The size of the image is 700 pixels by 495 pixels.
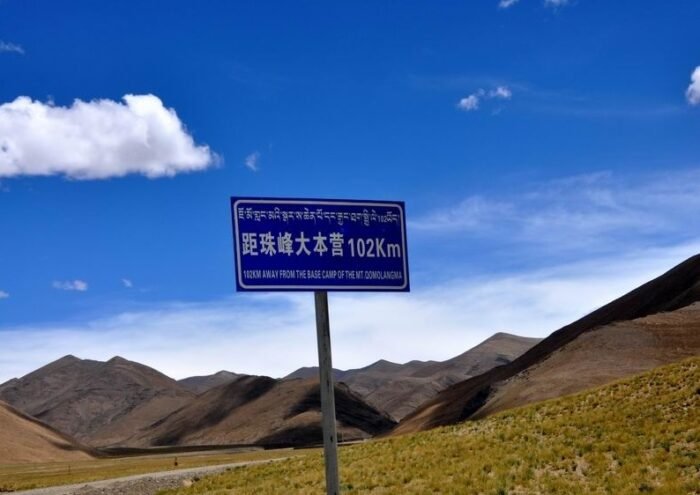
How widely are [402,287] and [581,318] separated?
11668cm

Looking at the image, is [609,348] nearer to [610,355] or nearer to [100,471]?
[610,355]

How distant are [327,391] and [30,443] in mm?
162769

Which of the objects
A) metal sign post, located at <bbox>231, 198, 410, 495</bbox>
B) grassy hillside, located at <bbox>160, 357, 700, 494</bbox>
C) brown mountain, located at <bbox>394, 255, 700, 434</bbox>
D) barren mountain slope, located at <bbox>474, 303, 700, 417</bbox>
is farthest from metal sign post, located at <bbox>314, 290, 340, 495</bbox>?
brown mountain, located at <bbox>394, 255, 700, 434</bbox>

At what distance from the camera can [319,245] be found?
27.2 feet

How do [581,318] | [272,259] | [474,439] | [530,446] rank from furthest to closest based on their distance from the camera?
[581,318] < [474,439] < [530,446] < [272,259]

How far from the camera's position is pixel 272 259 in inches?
320

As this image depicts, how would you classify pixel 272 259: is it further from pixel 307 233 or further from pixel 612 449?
pixel 612 449

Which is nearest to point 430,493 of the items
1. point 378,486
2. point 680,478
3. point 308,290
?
point 378,486

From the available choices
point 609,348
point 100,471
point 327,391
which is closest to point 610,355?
point 609,348

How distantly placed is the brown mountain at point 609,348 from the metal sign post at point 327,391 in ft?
207

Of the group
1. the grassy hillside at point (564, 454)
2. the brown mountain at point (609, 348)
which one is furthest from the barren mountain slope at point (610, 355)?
the grassy hillside at point (564, 454)

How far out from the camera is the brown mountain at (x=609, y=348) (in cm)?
7231

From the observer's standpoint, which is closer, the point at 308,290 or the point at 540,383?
the point at 308,290

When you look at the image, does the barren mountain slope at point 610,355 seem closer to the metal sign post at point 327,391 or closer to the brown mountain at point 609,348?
the brown mountain at point 609,348
